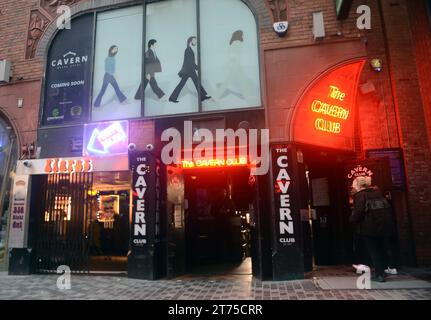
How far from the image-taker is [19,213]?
29.4 feet

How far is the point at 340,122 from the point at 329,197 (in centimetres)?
198

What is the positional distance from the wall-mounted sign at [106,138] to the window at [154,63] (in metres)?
0.27

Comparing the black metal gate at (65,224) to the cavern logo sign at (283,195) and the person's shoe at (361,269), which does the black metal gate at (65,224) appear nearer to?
the cavern logo sign at (283,195)

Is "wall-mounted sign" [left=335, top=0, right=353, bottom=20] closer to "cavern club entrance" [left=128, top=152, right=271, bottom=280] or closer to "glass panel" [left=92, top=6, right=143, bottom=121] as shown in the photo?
"cavern club entrance" [left=128, top=152, right=271, bottom=280]

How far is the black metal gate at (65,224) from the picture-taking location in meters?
8.66

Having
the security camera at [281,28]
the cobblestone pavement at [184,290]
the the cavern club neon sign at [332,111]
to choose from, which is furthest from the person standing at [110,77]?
the the cavern club neon sign at [332,111]

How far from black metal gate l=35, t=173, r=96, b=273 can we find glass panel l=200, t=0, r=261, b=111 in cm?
370

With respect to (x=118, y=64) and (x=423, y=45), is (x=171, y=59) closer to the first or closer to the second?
(x=118, y=64)

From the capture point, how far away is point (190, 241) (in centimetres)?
987

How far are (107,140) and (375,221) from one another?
245 inches

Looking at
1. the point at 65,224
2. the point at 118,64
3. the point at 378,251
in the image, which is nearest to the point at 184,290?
the point at 378,251

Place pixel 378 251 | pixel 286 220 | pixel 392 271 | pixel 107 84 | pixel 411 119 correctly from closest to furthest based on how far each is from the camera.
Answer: pixel 378 251
pixel 392 271
pixel 286 220
pixel 411 119
pixel 107 84
